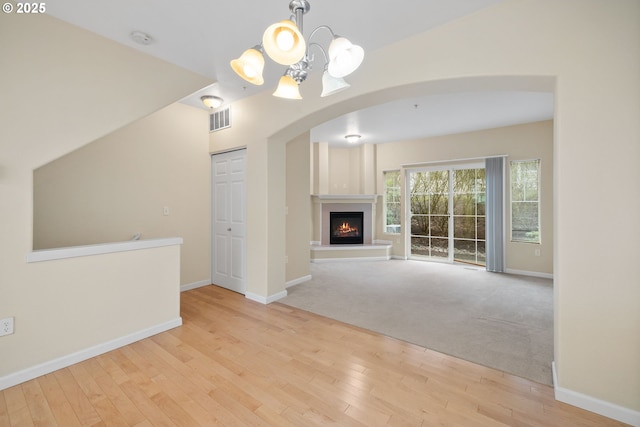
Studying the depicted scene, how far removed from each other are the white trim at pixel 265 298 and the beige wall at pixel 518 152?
4496 millimetres

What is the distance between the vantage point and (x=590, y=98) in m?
1.75

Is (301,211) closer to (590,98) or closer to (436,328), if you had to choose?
(436,328)

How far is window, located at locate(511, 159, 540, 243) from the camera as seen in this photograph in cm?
518

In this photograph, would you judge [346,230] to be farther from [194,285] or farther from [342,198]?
[194,285]

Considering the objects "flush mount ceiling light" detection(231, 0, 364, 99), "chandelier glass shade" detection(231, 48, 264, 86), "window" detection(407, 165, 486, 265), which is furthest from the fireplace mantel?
"chandelier glass shade" detection(231, 48, 264, 86)

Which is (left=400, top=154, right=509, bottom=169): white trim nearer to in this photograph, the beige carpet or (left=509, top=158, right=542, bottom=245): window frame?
(left=509, top=158, right=542, bottom=245): window frame

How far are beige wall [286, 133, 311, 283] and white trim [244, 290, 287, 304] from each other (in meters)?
0.55

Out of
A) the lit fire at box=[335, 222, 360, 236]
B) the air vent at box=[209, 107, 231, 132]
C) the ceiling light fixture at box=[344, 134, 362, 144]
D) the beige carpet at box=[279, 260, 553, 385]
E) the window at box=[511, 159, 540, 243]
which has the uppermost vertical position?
the ceiling light fixture at box=[344, 134, 362, 144]

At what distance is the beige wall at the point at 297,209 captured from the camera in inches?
174

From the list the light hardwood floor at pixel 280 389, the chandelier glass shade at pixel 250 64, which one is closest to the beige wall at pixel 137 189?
the light hardwood floor at pixel 280 389

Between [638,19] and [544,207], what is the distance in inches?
166

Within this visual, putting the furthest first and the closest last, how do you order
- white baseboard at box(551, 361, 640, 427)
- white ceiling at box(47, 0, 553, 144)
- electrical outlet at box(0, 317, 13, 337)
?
1. white ceiling at box(47, 0, 553, 144)
2. electrical outlet at box(0, 317, 13, 337)
3. white baseboard at box(551, 361, 640, 427)

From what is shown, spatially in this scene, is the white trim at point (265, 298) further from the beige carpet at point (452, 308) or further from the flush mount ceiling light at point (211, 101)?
the flush mount ceiling light at point (211, 101)

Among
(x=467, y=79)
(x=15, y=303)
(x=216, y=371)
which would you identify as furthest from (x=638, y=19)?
(x=15, y=303)
